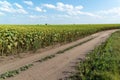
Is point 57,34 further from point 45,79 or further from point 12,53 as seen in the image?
point 45,79

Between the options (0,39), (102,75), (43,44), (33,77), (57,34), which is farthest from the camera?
(57,34)

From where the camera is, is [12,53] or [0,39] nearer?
[0,39]

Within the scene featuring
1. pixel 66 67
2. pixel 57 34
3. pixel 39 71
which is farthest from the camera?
pixel 57 34

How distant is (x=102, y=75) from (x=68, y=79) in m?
1.36

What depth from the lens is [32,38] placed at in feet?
70.2

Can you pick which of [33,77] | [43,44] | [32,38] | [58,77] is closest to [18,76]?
[33,77]

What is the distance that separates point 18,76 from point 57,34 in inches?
724

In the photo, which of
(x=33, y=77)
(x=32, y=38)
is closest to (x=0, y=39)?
(x=32, y=38)

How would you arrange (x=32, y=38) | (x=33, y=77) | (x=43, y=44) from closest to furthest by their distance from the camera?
(x=33, y=77), (x=32, y=38), (x=43, y=44)

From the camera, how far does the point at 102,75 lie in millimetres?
9227

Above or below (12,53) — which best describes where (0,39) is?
above

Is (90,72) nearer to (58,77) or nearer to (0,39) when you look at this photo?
(58,77)

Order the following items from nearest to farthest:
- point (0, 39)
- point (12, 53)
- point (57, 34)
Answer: point (0, 39) → point (12, 53) → point (57, 34)

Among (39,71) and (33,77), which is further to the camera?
(39,71)
